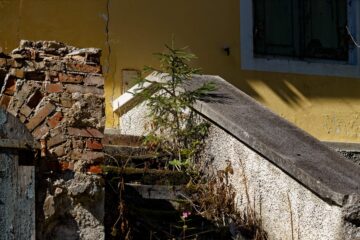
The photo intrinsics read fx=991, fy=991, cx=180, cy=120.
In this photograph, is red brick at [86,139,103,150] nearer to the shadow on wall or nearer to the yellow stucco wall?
the yellow stucco wall

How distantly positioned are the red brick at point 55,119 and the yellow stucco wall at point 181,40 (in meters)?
2.68

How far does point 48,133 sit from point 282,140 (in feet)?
6.28

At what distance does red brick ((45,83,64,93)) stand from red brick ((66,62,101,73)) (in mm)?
145

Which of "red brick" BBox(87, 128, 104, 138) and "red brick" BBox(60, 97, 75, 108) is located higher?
"red brick" BBox(60, 97, 75, 108)

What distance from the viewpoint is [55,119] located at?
20.8 feet

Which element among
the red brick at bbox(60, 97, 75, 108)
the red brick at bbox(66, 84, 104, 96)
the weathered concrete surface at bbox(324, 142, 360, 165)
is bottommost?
the weathered concrete surface at bbox(324, 142, 360, 165)

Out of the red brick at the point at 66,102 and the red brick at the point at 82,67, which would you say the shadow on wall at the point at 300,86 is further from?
the red brick at the point at 66,102

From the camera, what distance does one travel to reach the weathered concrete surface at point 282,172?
6.55m

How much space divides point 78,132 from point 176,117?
70.1 inches

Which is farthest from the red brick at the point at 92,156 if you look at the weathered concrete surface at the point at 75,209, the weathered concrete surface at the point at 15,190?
the weathered concrete surface at the point at 15,190

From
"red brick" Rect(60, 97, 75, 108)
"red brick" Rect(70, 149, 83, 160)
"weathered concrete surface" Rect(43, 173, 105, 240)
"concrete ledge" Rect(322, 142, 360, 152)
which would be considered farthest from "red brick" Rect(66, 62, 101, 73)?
"concrete ledge" Rect(322, 142, 360, 152)

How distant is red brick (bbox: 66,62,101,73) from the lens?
21.3ft

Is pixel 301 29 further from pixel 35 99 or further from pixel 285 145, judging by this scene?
pixel 35 99

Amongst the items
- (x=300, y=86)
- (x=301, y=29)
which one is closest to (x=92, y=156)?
(x=300, y=86)
